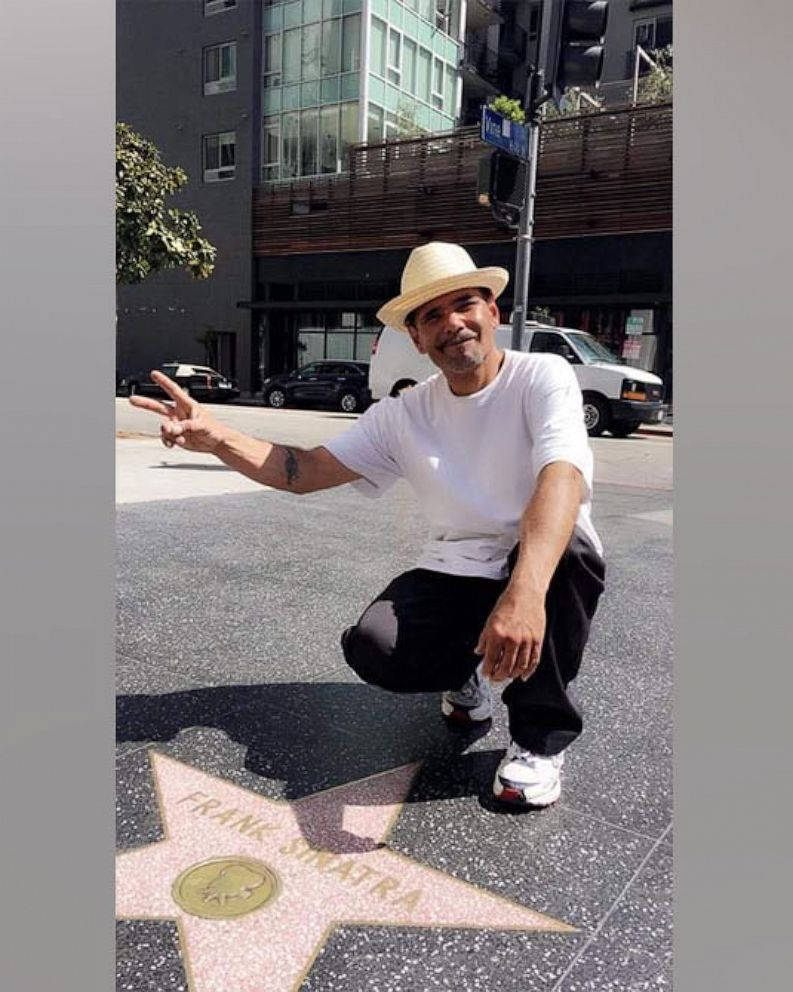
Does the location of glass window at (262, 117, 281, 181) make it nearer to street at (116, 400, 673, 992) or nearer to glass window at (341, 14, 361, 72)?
glass window at (341, 14, 361, 72)

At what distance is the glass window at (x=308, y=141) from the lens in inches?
1047

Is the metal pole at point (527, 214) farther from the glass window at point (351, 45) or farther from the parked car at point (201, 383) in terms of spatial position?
the glass window at point (351, 45)

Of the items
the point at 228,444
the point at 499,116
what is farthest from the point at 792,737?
the point at 499,116

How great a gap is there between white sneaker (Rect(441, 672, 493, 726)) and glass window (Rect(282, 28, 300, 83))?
92.6 ft

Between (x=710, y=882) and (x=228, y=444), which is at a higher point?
(x=228, y=444)

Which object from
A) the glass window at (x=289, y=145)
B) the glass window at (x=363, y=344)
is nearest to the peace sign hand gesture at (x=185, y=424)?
the glass window at (x=363, y=344)

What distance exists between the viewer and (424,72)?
27.2 metres

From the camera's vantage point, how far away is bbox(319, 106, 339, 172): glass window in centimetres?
2584

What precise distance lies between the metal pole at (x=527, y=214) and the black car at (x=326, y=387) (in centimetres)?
1174

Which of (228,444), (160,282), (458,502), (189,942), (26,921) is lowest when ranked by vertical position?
(189,942)

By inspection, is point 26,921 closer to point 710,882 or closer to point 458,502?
point 710,882

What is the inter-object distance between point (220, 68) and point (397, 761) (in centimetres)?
3094

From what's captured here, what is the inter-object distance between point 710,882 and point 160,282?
3086 centimetres

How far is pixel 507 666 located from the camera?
5.35ft
